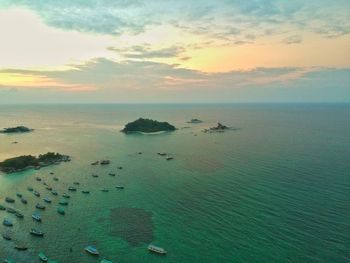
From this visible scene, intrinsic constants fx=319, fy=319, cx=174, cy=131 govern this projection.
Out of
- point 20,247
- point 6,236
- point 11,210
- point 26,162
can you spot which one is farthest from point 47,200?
point 26,162

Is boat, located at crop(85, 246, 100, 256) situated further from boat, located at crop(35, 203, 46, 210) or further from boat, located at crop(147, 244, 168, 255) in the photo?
boat, located at crop(35, 203, 46, 210)

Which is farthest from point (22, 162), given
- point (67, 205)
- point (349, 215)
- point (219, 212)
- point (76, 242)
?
point (349, 215)

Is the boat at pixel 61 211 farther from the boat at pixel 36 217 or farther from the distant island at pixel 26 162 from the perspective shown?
the distant island at pixel 26 162

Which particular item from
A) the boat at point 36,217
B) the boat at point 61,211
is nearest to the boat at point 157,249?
the boat at point 61,211

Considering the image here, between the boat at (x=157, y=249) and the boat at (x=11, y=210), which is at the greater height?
the boat at (x=157, y=249)

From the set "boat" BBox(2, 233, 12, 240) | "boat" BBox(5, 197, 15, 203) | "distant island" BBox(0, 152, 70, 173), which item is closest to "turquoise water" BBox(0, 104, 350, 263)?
"boat" BBox(2, 233, 12, 240)

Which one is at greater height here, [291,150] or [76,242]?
[291,150]

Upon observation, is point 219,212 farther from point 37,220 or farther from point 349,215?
point 37,220

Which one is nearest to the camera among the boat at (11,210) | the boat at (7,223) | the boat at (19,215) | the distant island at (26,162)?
the boat at (7,223)
